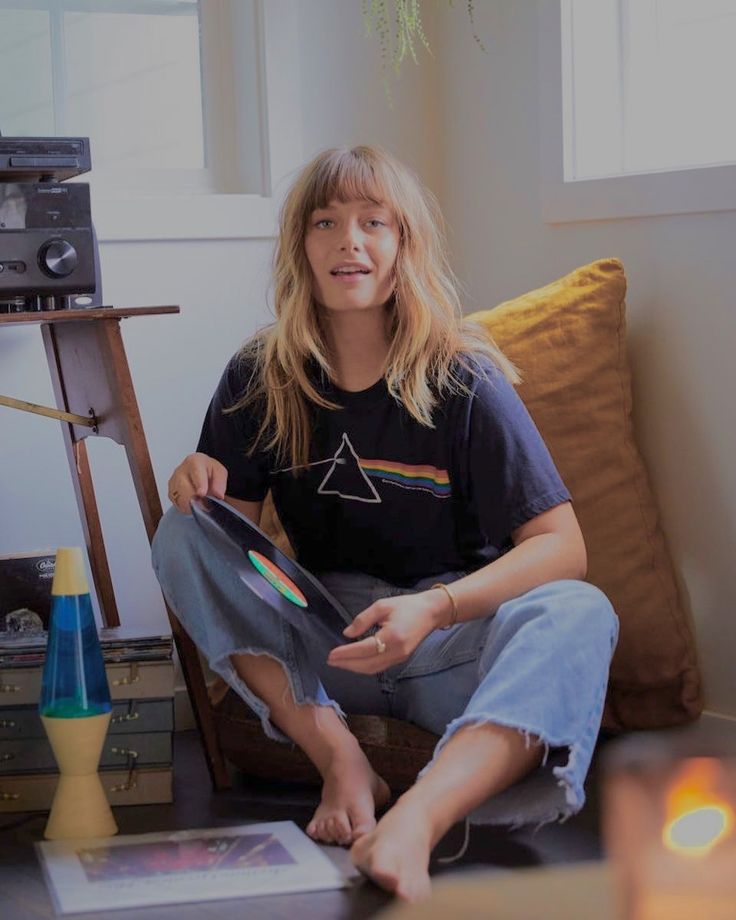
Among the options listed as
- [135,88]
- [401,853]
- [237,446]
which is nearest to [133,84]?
[135,88]

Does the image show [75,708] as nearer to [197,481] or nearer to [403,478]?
[197,481]

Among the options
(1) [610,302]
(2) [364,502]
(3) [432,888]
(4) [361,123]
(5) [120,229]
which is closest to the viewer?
(3) [432,888]

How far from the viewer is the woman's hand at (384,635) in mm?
1602

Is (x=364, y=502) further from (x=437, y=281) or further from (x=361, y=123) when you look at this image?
(x=361, y=123)

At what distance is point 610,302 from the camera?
2.16 meters

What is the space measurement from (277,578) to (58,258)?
59 centimetres

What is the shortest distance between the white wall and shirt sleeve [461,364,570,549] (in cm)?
39

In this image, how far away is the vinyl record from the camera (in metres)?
1.70

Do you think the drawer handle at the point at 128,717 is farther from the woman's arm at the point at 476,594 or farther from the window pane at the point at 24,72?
the window pane at the point at 24,72

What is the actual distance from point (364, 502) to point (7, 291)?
1.90 feet

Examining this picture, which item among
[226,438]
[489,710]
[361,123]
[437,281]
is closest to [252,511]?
[226,438]

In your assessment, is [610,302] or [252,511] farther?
[610,302]

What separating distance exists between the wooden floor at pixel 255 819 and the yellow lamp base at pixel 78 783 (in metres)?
0.04

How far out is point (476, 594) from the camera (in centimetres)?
170
